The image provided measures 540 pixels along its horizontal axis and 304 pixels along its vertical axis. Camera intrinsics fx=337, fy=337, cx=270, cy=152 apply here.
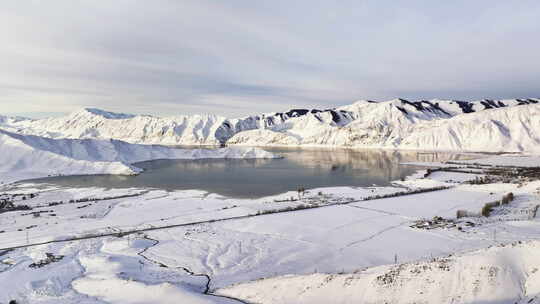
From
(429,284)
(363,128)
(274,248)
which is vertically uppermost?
(363,128)

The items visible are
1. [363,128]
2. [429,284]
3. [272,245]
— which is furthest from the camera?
[363,128]

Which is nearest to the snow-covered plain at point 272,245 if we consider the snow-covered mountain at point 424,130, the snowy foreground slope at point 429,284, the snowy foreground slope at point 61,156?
the snowy foreground slope at point 429,284

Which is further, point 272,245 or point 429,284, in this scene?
point 272,245

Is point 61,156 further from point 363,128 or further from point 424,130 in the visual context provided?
point 363,128

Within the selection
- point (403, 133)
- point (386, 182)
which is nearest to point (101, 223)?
point (386, 182)

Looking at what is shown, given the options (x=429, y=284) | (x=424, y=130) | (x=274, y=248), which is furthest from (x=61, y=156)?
(x=424, y=130)

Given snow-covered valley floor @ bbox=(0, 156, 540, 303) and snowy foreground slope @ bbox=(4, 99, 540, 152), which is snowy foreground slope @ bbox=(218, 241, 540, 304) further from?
snowy foreground slope @ bbox=(4, 99, 540, 152)

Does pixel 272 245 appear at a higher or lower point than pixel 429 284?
lower

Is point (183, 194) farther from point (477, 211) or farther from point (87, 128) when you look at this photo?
point (87, 128)
